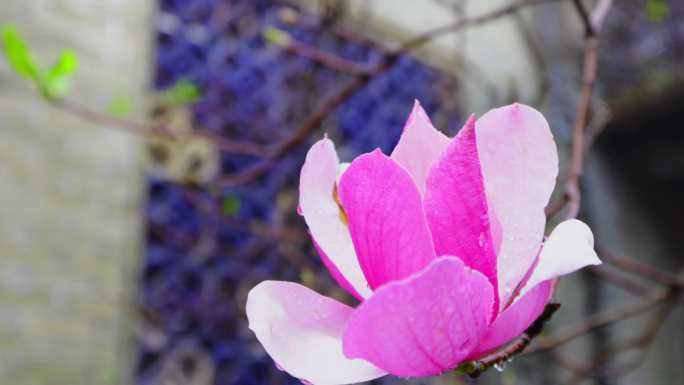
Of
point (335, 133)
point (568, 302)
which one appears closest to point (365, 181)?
point (335, 133)

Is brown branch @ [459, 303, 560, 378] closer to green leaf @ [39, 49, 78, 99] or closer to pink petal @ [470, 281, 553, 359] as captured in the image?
pink petal @ [470, 281, 553, 359]

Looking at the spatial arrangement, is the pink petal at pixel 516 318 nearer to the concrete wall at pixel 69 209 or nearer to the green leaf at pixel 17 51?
the green leaf at pixel 17 51

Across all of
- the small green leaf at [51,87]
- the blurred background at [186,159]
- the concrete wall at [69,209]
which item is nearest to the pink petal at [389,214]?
the small green leaf at [51,87]

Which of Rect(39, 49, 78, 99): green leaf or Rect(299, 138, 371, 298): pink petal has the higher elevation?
Rect(39, 49, 78, 99): green leaf

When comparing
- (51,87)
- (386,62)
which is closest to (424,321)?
(386,62)

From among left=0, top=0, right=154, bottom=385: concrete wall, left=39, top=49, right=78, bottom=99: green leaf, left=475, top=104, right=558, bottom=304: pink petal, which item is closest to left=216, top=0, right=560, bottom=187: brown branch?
left=39, top=49, right=78, bottom=99: green leaf

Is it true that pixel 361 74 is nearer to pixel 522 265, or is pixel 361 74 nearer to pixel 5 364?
pixel 522 265

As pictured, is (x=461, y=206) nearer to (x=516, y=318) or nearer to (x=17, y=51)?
(x=516, y=318)
